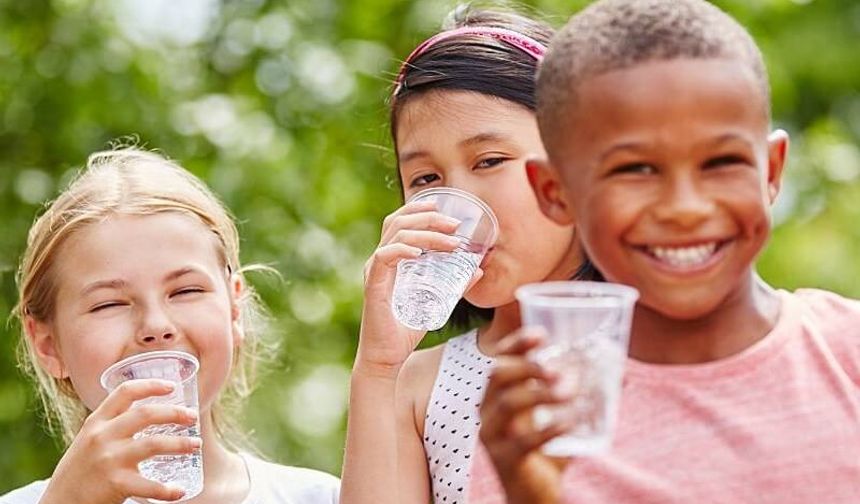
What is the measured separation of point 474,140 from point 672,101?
114 cm

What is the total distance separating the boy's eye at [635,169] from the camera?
2303 mm

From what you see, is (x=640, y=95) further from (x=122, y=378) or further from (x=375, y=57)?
(x=375, y=57)

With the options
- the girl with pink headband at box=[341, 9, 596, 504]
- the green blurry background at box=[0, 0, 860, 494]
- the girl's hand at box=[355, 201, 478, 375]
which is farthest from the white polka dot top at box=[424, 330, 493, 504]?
the green blurry background at box=[0, 0, 860, 494]

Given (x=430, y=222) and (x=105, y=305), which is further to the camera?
(x=105, y=305)

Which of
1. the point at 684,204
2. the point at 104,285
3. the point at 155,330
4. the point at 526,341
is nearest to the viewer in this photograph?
the point at 526,341

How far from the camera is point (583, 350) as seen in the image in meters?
2.13

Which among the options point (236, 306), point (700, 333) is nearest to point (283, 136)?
point (236, 306)

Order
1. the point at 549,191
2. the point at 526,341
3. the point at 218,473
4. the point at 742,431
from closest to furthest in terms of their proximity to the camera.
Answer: the point at 526,341
the point at 742,431
the point at 549,191
the point at 218,473

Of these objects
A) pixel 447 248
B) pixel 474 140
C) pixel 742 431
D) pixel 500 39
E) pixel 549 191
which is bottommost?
pixel 742 431

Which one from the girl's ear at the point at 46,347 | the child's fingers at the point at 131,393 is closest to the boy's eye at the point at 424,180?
the child's fingers at the point at 131,393

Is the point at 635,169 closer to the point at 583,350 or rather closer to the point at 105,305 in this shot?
the point at 583,350

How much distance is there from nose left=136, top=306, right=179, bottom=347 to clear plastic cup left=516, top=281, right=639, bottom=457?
1537 millimetres

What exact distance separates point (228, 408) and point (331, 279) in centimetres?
220

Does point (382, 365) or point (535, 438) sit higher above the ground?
point (382, 365)
